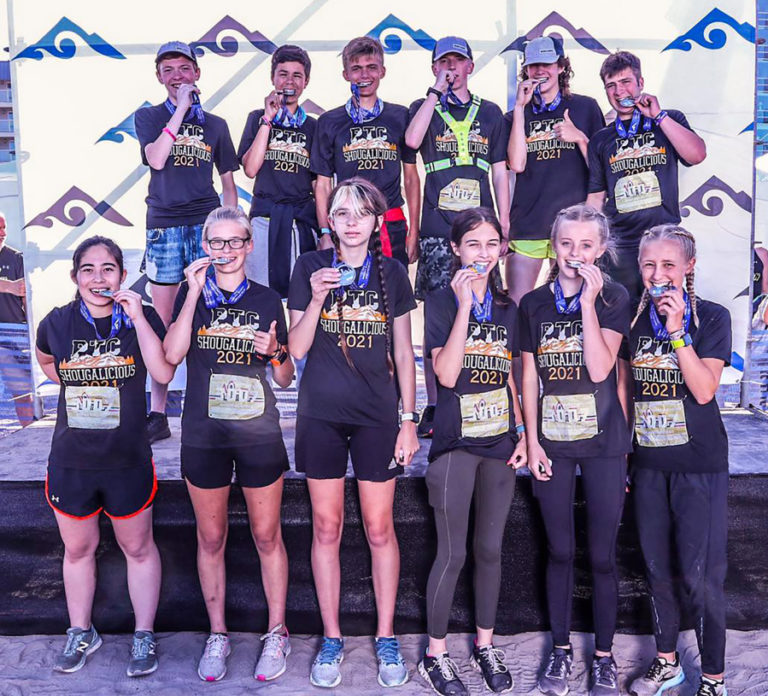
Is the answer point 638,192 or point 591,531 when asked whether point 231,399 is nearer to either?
point 591,531

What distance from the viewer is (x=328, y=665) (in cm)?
269

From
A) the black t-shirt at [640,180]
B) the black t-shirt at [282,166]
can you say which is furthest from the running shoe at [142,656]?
the black t-shirt at [640,180]

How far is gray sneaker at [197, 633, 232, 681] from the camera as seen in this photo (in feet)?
8.95

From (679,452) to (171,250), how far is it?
7.79 feet

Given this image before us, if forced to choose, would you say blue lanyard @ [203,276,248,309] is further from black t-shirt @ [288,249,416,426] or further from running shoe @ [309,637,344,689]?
running shoe @ [309,637,344,689]

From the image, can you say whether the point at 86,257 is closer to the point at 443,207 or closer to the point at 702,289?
the point at 443,207

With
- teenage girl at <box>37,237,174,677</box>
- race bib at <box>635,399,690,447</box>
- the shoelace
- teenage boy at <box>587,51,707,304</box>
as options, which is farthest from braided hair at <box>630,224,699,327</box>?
teenage girl at <box>37,237,174,677</box>

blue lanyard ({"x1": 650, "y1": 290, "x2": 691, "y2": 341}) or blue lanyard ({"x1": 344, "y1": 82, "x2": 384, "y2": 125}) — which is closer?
blue lanyard ({"x1": 650, "y1": 290, "x2": 691, "y2": 341})

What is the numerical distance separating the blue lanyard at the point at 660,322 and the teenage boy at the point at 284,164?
5.64 feet

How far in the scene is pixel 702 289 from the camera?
416 cm

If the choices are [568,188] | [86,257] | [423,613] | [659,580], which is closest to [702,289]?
[568,188]

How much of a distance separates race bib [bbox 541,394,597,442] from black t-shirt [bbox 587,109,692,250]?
1045 millimetres

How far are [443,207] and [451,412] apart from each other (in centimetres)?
113

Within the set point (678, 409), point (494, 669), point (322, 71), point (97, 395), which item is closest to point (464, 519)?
point (494, 669)
